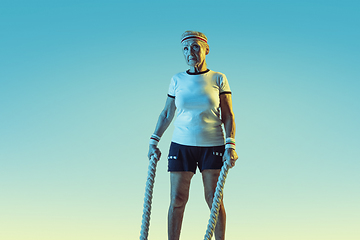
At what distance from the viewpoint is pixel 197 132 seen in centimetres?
405

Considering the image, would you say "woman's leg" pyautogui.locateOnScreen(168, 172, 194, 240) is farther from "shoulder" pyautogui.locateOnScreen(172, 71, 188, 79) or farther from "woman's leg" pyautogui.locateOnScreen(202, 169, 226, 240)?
"shoulder" pyautogui.locateOnScreen(172, 71, 188, 79)

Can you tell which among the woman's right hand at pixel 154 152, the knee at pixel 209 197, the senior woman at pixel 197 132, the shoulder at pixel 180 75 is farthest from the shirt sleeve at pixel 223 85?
the knee at pixel 209 197

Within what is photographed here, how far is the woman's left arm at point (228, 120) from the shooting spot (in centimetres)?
390

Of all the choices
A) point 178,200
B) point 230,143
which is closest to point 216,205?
point 178,200

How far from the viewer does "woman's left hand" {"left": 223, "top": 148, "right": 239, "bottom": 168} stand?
387cm

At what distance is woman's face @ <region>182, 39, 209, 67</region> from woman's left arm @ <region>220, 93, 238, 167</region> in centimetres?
44

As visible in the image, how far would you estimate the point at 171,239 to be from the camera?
13.0 feet

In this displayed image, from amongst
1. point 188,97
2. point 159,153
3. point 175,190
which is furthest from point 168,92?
point 175,190

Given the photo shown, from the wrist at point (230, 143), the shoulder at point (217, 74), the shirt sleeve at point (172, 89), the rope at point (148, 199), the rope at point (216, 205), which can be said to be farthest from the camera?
the shirt sleeve at point (172, 89)

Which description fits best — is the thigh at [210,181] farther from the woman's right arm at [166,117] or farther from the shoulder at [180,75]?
the shoulder at [180,75]

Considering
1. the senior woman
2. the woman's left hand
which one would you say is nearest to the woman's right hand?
the senior woman

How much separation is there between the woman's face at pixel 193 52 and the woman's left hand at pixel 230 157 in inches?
37.7

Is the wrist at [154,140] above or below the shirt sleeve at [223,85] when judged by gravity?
below
